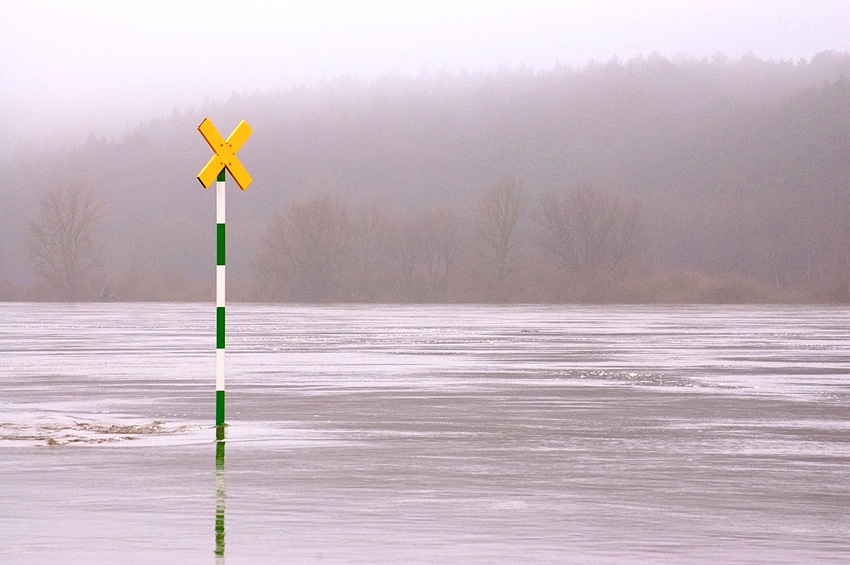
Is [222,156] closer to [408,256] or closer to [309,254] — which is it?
[309,254]

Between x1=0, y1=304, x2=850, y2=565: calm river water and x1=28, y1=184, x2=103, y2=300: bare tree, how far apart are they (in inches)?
4779

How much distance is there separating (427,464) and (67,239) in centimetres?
13996

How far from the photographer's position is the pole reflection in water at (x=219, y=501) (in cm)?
815

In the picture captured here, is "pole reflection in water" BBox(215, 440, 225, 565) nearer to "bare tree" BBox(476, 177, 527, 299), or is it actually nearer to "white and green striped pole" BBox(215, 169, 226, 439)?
"white and green striped pole" BBox(215, 169, 226, 439)

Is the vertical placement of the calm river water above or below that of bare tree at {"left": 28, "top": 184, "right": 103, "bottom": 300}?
below

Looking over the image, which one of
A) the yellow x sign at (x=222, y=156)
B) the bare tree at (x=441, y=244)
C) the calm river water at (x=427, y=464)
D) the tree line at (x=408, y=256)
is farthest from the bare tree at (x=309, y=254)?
the yellow x sign at (x=222, y=156)

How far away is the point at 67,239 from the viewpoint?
148m

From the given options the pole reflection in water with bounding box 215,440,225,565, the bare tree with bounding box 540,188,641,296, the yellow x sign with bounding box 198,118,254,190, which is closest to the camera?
the pole reflection in water with bounding box 215,440,225,565

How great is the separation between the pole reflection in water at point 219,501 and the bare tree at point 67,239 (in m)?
135

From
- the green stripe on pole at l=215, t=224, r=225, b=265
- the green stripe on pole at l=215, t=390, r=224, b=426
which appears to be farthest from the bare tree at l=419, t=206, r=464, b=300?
the green stripe on pole at l=215, t=390, r=224, b=426

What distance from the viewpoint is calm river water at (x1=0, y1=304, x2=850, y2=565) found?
8.48 m

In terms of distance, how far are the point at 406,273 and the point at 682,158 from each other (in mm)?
51292

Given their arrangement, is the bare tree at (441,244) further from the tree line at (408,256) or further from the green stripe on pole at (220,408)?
the green stripe on pole at (220,408)

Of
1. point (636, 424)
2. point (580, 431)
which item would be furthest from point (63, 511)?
Result: point (636, 424)
